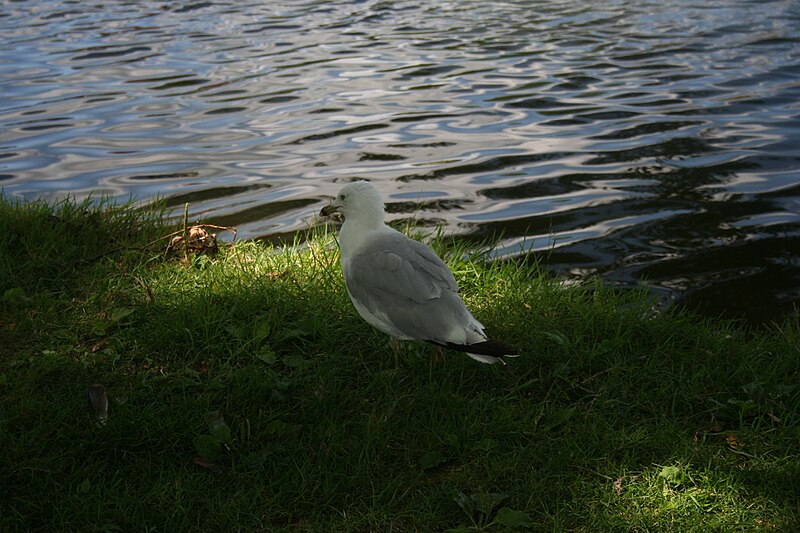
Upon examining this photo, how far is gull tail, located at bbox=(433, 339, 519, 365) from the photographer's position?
3439mm

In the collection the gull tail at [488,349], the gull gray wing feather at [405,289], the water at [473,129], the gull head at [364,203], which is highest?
the gull head at [364,203]

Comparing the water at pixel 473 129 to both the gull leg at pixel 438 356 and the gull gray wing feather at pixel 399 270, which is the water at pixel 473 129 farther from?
the gull gray wing feather at pixel 399 270

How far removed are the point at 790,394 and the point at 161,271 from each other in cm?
343

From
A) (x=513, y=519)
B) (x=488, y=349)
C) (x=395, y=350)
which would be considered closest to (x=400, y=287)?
(x=395, y=350)

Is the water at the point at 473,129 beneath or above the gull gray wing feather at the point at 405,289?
beneath

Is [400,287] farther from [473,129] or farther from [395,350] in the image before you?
[473,129]

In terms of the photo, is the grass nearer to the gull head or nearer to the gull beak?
the gull beak

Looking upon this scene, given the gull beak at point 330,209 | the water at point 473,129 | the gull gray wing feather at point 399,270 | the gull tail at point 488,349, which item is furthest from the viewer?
the water at point 473,129

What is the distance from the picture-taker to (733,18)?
14.3 meters

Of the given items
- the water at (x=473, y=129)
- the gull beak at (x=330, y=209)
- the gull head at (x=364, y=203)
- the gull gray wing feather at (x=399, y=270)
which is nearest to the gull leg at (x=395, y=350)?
the gull gray wing feather at (x=399, y=270)

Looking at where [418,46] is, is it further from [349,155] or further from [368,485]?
[368,485]

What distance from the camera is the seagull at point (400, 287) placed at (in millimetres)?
3549

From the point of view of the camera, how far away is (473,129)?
8.68 meters

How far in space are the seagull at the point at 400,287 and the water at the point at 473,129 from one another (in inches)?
75.3
